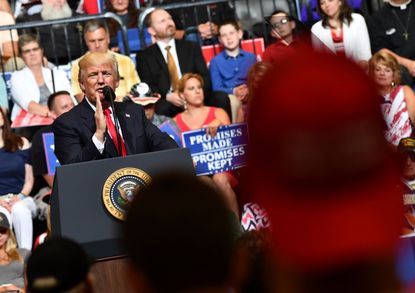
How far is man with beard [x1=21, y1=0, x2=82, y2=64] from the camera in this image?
11.5 metres

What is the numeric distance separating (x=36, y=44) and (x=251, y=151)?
376 inches

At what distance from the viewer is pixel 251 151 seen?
1.28 meters

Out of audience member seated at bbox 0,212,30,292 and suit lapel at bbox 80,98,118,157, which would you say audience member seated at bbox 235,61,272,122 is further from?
audience member seated at bbox 0,212,30,292

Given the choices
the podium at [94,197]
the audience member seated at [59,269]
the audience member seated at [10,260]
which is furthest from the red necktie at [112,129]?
the audience member seated at [59,269]

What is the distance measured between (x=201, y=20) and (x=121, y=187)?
6991mm

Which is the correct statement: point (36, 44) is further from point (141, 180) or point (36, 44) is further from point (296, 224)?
point (296, 224)

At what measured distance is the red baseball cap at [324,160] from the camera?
1.24 m

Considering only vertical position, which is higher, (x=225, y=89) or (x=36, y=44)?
(x=36, y=44)

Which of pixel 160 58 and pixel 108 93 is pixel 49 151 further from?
pixel 108 93

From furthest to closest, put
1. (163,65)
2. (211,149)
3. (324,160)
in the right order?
(163,65), (211,149), (324,160)

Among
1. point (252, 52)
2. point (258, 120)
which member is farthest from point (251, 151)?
point (252, 52)

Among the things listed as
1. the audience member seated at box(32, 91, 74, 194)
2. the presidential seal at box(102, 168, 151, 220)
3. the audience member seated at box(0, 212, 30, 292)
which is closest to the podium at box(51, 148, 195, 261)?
the presidential seal at box(102, 168, 151, 220)

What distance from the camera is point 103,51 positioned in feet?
34.1

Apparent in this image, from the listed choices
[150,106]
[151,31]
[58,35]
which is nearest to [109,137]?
[150,106]
